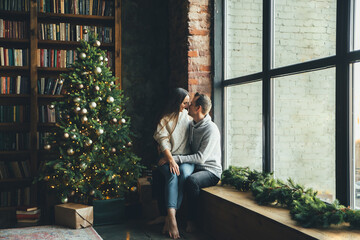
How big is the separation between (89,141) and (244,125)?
1558mm

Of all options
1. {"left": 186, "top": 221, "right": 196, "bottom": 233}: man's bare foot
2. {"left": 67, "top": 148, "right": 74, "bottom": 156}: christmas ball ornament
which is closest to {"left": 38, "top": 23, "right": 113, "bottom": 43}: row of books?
{"left": 67, "top": 148, "right": 74, "bottom": 156}: christmas ball ornament

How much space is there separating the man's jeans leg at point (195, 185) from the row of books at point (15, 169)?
217 centimetres

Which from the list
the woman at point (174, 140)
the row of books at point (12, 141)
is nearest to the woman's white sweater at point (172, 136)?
the woman at point (174, 140)

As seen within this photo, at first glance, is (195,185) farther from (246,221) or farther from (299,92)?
(299,92)

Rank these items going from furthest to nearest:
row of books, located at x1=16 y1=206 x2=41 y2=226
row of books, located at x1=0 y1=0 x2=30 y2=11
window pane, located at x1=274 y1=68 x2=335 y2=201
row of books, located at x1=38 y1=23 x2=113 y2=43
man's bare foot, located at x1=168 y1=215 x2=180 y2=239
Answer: row of books, located at x1=38 y1=23 x2=113 y2=43 < row of books, located at x1=0 y1=0 x2=30 y2=11 < row of books, located at x1=16 y1=206 x2=41 y2=226 < man's bare foot, located at x1=168 y1=215 x2=180 y2=239 < window pane, located at x1=274 y1=68 x2=335 y2=201

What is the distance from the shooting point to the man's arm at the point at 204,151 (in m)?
3.03

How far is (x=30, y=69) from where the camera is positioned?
3975mm

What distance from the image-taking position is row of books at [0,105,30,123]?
3.97 meters

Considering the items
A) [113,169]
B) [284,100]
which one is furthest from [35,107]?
[284,100]

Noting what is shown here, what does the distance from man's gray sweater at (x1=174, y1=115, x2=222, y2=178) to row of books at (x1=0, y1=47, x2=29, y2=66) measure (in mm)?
2301

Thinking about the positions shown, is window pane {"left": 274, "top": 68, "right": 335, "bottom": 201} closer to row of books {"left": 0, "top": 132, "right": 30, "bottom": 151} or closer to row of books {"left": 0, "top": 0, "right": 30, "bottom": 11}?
row of books {"left": 0, "top": 132, "right": 30, "bottom": 151}

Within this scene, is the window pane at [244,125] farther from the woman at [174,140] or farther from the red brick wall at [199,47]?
the woman at [174,140]

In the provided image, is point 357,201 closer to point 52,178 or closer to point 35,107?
point 52,178

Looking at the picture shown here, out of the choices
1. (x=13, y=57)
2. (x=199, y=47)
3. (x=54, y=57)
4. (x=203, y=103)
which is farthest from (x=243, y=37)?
(x=13, y=57)
